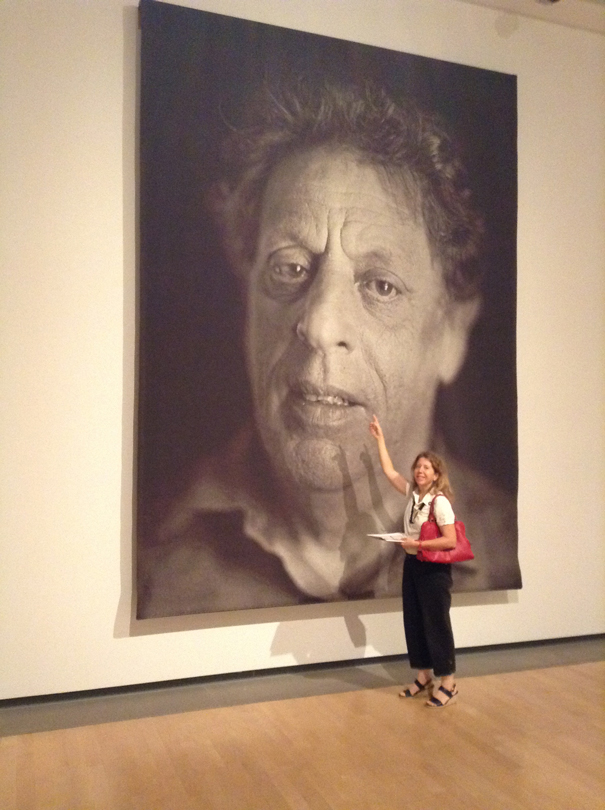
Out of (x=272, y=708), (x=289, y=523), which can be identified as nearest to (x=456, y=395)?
(x=289, y=523)

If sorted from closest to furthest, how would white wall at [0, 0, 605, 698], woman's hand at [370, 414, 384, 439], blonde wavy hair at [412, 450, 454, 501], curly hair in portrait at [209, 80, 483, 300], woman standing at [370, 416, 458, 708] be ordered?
white wall at [0, 0, 605, 698], woman standing at [370, 416, 458, 708], blonde wavy hair at [412, 450, 454, 501], curly hair in portrait at [209, 80, 483, 300], woman's hand at [370, 414, 384, 439]

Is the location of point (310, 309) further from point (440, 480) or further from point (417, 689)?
point (417, 689)

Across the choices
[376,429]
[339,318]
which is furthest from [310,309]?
[376,429]

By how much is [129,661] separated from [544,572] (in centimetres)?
267

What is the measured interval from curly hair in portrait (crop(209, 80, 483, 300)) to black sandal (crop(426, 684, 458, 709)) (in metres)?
2.24

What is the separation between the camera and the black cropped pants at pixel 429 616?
4.02 meters

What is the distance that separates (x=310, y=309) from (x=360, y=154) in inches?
37.9

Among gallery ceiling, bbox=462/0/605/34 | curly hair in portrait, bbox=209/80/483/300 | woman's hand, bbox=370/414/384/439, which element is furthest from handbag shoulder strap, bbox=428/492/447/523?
gallery ceiling, bbox=462/0/605/34

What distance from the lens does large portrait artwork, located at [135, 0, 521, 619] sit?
4090mm

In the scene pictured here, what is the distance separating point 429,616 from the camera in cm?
406

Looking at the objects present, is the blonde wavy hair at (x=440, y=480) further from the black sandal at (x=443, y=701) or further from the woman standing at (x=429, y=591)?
the black sandal at (x=443, y=701)

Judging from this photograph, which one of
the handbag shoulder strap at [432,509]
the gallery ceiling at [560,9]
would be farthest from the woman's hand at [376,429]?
the gallery ceiling at [560,9]

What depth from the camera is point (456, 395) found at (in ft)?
15.7

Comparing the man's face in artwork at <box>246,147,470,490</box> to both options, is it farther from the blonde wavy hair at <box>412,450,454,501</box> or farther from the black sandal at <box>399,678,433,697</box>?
the black sandal at <box>399,678,433,697</box>
